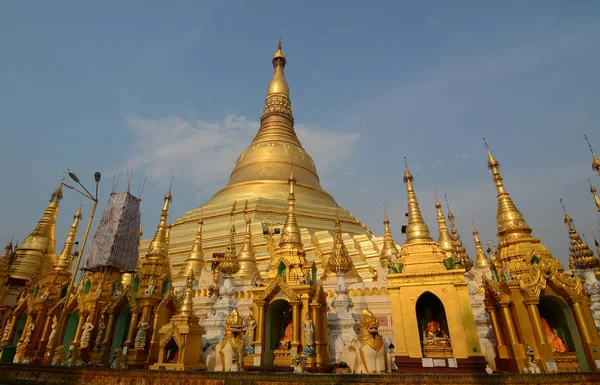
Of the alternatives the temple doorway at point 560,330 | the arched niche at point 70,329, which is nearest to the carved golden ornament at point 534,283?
the temple doorway at point 560,330

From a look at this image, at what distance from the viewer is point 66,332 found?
14.3m

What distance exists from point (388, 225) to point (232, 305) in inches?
449

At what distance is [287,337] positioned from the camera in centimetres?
1083

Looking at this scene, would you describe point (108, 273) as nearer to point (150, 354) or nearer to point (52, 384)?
point (150, 354)

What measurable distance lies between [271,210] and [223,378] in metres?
20.4

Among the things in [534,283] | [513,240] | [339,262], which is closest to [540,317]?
[534,283]

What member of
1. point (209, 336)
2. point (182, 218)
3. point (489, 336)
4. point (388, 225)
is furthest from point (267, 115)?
point (489, 336)

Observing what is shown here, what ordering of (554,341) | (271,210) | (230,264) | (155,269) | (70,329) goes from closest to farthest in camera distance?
(554,341)
(70,329)
(155,269)
(230,264)
(271,210)

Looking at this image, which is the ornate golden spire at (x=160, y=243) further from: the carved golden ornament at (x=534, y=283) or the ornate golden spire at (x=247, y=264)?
the carved golden ornament at (x=534, y=283)

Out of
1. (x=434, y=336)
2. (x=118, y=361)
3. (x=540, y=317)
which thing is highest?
A: (x=540, y=317)

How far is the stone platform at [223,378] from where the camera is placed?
5473 millimetres

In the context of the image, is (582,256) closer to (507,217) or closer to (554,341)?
(507,217)

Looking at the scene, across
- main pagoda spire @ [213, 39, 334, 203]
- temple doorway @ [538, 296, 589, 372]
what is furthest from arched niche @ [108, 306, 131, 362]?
main pagoda spire @ [213, 39, 334, 203]

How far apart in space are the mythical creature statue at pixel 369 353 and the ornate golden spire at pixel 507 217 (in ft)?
18.5
